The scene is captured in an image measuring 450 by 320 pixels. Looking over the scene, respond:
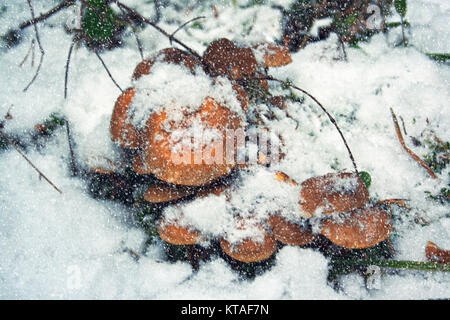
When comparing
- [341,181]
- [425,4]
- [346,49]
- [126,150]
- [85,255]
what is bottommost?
[85,255]

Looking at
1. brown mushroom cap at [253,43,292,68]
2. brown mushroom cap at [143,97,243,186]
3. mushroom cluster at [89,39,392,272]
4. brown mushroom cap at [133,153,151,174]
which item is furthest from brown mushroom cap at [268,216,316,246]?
brown mushroom cap at [253,43,292,68]

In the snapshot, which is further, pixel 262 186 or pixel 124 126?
pixel 262 186

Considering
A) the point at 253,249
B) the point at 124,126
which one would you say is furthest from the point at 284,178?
the point at 124,126

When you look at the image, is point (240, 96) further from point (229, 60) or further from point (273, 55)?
point (273, 55)

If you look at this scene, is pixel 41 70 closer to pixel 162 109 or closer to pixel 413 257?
pixel 162 109

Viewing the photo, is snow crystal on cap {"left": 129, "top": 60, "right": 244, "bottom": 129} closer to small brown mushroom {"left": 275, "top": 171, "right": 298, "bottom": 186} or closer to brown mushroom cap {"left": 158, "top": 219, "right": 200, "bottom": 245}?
small brown mushroom {"left": 275, "top": 171, "right": 298, "bottom": 186}
